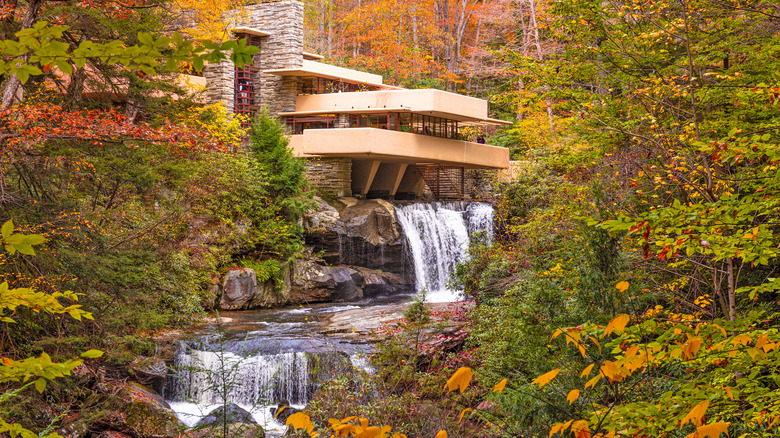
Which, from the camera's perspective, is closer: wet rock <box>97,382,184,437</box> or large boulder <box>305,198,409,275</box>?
wet rock <box>97,382,184,437</box>

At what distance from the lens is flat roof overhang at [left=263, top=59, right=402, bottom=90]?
73.1 feet

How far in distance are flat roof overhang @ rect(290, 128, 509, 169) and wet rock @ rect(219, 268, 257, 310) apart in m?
5.59

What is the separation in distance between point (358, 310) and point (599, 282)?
415 inches

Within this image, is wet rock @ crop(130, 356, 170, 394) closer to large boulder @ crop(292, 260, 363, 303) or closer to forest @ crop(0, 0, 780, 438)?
forest @ crop(0, 0, 780, 438)

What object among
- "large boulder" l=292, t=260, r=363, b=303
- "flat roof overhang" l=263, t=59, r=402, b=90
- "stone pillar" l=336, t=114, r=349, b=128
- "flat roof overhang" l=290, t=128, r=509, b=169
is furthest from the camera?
"stone pillar" l=336, t=114, r=349, b=128

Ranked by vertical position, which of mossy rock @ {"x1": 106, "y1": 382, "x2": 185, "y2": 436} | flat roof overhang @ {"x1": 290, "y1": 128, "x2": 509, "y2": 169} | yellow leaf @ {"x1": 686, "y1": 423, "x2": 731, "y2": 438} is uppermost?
flat roof overhang @ {"x1": 290, "y1": 128, "x2": 509, "y2": 169}

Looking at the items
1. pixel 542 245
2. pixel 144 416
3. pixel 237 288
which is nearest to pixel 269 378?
pixel 144 416

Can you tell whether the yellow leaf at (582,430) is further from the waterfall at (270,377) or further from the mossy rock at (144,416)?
the waterfall at (270,377)

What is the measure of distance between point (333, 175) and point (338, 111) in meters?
2.22

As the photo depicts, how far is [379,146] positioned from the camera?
67.2 ft

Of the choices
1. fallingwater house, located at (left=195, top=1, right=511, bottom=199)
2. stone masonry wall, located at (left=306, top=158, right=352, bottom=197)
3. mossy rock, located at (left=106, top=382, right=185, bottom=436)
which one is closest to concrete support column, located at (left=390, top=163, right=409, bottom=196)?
fallingwater house, located at (left=195, top=1, right=511, bottom=199)

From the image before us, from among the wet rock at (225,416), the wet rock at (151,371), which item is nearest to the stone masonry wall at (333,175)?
the wet rock at (151,371)

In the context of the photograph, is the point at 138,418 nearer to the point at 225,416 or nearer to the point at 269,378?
the point at 269,378

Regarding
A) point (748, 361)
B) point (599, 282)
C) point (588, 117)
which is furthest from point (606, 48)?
point (748, 361)
